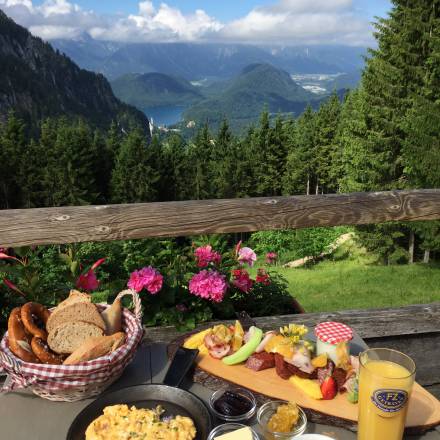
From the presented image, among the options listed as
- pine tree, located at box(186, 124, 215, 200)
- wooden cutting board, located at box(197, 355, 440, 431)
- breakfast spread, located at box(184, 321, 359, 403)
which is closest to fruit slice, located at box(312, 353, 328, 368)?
breakfast spread, located at box(184, 321, 359, 403)

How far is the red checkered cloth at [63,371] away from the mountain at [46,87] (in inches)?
4503

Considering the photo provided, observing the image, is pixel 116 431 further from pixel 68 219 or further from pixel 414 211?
pixel 414 211

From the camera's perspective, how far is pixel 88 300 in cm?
173

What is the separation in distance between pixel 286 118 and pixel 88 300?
49.0 meters

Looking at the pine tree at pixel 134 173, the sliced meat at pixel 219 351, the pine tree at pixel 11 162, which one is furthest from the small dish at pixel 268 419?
the pine tree at pixel 11 162

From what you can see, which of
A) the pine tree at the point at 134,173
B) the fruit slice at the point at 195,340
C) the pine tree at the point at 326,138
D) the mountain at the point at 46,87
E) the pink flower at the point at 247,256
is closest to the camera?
the fruit slice at the point at 195,340

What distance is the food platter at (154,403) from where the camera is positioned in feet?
4.64

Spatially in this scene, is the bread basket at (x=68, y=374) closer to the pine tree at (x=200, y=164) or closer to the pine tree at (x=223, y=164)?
the pine tree at (x=223, y=164)

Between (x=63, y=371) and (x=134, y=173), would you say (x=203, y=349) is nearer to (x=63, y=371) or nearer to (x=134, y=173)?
(x=63, y=371)

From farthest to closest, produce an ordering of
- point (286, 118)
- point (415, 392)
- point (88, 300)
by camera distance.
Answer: point (286, 118) < point (88, 300) < point (415, 392)

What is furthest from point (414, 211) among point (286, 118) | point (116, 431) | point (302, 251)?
point (286, 118)

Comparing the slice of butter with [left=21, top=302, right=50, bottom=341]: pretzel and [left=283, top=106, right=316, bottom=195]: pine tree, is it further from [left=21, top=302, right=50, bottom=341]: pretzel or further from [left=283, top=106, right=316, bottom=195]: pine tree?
[left=283, top=106, right=316, bottom=195]: pine tree

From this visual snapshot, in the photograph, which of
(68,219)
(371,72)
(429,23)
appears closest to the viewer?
(68,219)

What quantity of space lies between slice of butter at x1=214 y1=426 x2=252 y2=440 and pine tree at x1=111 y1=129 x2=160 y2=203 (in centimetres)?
4417
